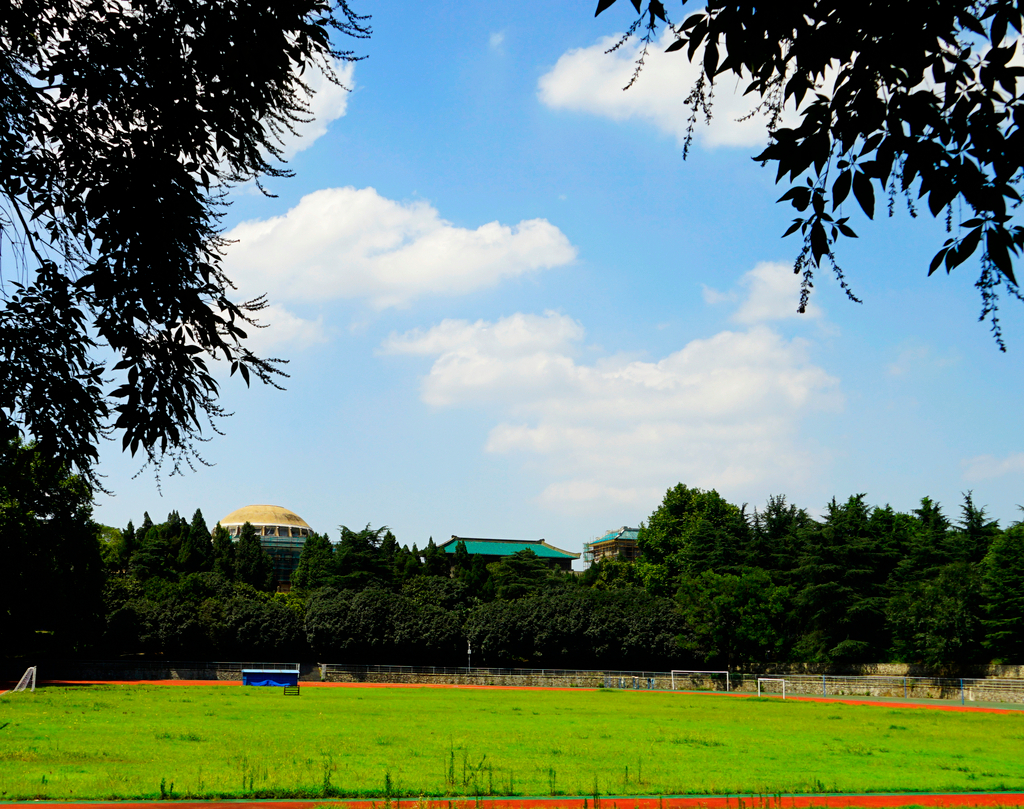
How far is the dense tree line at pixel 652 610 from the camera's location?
165 feet

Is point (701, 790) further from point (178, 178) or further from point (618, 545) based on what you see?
point (618, 545)

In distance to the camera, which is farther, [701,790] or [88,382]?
[701,790]

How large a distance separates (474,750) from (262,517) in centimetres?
13123

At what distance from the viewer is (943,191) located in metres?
4.46

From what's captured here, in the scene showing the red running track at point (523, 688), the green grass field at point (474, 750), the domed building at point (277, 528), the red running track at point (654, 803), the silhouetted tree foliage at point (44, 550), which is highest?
the domed building at point (277, 528)

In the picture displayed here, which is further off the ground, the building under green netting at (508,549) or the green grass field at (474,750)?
the building under green netting at (508,549)

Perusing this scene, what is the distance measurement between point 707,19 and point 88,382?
572cm

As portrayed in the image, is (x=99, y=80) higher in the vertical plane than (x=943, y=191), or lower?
higher

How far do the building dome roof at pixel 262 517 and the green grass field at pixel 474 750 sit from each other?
357 feet

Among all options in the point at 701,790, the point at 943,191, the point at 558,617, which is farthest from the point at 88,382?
the point at 558,617

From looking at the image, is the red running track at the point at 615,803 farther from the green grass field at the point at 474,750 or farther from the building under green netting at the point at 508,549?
the building under green netting at the point at 508,549

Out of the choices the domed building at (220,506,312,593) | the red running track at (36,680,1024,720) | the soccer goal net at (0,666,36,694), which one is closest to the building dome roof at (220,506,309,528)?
the domed building at (220,506,312,593)

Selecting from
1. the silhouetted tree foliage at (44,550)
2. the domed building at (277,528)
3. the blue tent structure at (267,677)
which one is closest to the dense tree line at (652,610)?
the silhouetted tree foliage at (44,550)

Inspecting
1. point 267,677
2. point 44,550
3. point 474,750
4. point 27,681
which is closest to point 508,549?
point 267,677
